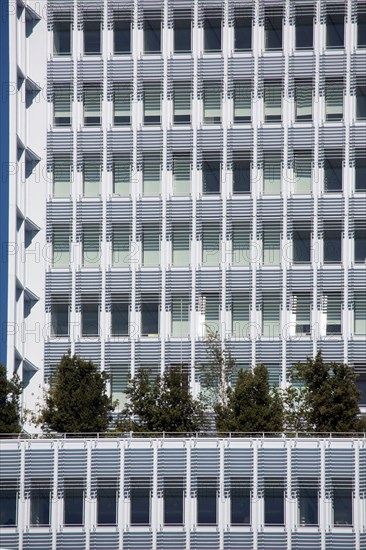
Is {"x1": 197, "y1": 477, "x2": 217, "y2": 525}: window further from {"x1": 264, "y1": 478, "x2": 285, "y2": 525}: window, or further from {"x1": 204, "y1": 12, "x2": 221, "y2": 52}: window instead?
{"x1": 204, "y1": 12, "x2": 221, "y2": 52}: window

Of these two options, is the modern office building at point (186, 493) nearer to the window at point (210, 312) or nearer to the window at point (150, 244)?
the window at point (210, 312)

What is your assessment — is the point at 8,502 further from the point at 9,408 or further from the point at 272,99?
the point at 272,99

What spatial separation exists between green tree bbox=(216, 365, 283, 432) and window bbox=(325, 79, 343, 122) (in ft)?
93.8

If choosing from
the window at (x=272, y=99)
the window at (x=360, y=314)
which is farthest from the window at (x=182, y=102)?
the window at (x=360, y=314)

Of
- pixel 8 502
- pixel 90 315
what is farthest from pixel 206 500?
pixel 90 315

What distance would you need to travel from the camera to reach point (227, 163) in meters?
119

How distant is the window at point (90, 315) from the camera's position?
119 m

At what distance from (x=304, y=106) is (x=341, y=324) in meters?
16.6

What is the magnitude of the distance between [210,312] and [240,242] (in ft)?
18.7

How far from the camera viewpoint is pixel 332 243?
389ft

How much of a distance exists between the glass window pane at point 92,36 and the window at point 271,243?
18.6 meters

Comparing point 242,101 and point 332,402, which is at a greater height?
point 242,101

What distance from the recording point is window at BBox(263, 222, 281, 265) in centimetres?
11850

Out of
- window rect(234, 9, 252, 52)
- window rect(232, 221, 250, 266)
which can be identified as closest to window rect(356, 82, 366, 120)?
window rect(234, 9, 252, 52)
